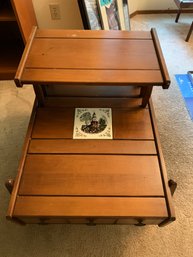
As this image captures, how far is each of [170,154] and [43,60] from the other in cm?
91

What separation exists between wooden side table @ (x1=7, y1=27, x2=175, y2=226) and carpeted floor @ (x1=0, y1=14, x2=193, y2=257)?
0.51ft

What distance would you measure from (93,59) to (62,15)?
109 cm

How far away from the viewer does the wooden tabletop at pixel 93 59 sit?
2.94 ft

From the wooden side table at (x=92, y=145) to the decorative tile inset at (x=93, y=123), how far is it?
0.09 ft

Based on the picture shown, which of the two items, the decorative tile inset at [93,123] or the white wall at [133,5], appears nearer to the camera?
the decorative tile inset at [93,123]

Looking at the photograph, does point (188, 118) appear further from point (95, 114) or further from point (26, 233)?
point (26, 233)

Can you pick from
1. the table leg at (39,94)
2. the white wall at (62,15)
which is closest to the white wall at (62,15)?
the white wall at (62,15)

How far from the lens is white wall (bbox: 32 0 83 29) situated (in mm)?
1727

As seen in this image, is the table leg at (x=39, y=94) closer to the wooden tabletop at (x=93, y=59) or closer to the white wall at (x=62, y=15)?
the wooden tabletop at (x=93, y=59)

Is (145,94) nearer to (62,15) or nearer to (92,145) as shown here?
(92,145)

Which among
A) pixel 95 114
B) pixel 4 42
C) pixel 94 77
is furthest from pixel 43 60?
pixel 4 42

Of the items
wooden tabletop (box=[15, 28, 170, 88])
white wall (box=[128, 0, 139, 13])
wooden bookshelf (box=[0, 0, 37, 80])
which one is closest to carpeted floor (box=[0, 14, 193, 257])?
wooden bookshelf (box=[0, 0, 37, 80])

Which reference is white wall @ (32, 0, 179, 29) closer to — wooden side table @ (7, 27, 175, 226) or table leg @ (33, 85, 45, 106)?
wooden side table @ (7, 27, 175, 226)

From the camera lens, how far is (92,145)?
991mm
